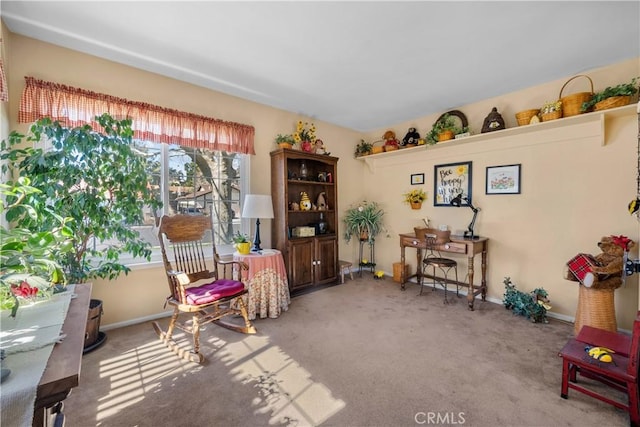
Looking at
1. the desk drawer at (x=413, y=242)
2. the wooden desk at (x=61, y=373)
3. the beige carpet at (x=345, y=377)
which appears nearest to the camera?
the wooden desk at (x=61, y=373)

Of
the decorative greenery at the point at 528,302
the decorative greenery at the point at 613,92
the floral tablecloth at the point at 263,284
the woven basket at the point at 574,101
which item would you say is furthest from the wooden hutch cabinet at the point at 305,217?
the decorative greenery at the point at 613,92

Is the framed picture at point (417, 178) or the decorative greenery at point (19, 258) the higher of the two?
the framed picture at point (417, 178)

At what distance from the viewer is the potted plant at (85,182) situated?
187cm

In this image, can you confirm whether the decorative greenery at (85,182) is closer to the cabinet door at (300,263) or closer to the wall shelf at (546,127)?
the cabinet door at (300,263)

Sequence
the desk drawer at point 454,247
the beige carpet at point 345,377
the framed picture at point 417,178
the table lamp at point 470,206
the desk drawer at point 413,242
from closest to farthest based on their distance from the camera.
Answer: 1. the beige carpet at point 345,377
2. the desk drawer at point 454,247
3. the table lamp at point 470,206
4. the desk drawer at point 413,242
5. the framed picture at point 417,178

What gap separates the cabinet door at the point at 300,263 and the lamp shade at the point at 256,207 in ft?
2.14

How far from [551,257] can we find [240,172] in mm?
3802

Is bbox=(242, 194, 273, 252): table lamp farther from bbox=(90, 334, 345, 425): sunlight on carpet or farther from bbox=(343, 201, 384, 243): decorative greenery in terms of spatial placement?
bbox=(343, 201, 384, 243): decorative greenery

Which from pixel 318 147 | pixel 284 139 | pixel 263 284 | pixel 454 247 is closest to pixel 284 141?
pixel 284 139

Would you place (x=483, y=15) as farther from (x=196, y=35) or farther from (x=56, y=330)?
(x=56, y=330)

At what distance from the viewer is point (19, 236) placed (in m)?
1.02

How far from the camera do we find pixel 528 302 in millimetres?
2893

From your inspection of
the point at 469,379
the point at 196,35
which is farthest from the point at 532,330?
the point at 196,35

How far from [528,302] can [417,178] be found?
6.91 feet
